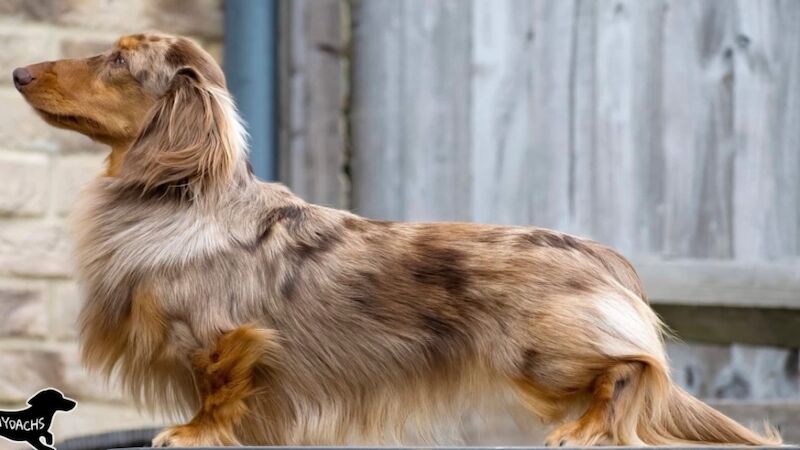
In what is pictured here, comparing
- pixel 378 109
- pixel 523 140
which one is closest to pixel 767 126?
pixel 523 140

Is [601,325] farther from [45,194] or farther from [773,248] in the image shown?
[45,194]

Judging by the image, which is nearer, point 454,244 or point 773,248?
point 454,244

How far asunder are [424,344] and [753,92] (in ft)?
8.36

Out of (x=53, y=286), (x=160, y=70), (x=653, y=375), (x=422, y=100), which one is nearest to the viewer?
(x=653, y=375)

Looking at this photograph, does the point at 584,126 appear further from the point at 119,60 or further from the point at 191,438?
the point at 191,438

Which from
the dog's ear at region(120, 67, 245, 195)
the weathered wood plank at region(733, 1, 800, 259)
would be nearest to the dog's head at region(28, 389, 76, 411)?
the dog's ear at region(120, 67, 245, 195)

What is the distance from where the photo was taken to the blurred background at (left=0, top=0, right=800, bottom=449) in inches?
211

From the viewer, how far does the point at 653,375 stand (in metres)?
3.20

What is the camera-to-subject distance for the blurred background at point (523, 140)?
5352 mm

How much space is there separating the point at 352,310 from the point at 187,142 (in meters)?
0.59

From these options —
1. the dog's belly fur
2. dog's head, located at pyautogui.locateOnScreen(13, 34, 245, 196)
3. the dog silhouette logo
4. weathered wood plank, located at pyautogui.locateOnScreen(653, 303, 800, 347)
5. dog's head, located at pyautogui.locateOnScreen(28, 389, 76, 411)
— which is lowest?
weathered wood plank, located at pyautogui.locateOnScreen(653, 303, 800, 347)

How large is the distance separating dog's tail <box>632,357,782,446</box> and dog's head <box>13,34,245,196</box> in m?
1.15

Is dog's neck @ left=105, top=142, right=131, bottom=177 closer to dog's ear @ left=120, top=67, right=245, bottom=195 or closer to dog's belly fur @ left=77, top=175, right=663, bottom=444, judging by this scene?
dog's ear @ left=120, top=67, right=245, bottom=195

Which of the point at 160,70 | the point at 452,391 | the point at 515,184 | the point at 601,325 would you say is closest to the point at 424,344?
the point at 452,391
